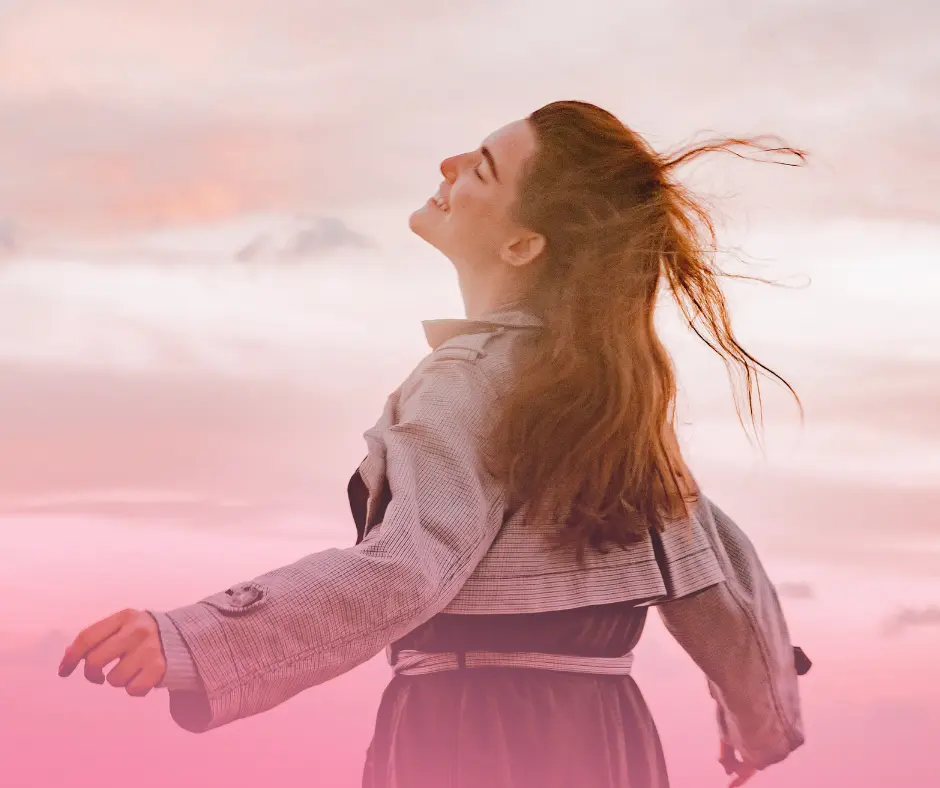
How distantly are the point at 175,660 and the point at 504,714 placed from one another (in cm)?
82

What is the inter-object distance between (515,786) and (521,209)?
1309 mm

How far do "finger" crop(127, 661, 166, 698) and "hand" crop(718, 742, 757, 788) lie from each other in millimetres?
1809

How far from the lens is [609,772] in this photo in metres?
2.55

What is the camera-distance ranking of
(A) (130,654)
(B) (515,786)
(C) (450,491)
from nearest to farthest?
1. (A) (130,654)
2. (C) (450,491)
3. (B) (515,786)

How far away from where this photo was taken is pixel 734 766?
3.21 meters

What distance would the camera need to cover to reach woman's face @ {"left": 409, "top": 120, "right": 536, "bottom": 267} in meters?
2.91

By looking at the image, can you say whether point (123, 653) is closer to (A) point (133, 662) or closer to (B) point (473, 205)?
(A) point (133, 662)

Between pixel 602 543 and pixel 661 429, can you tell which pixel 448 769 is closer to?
pixel 602 543

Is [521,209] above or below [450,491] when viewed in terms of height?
above

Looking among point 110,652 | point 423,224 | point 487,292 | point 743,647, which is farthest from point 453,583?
point 423,224

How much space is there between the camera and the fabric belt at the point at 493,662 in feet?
8.17

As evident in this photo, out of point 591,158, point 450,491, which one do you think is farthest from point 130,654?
point 591,158

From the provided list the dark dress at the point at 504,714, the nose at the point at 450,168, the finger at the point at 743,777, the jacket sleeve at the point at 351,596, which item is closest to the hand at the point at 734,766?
the finger at the point at 743,777

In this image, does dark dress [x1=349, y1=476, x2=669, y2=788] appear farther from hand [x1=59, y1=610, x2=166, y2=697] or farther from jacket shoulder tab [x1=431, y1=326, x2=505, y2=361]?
hand [x1=59, y1=610, x2=166, y2=697]
